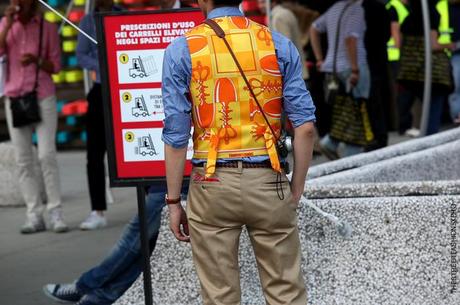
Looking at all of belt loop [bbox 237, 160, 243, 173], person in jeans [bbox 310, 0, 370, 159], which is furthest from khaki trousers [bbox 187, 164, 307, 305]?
person in jeans [bbox 310, 0, 370, 159]

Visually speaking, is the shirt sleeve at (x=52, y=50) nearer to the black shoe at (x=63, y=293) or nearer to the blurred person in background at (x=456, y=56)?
the black shoe at (x=63, y=293)

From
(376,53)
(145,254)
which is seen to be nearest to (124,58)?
(145,254)

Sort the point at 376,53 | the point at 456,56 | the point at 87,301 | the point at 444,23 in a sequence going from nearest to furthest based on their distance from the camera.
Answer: the point at 87,301 < the point at 376,53 < the point at 444,23 < the point at 456,56

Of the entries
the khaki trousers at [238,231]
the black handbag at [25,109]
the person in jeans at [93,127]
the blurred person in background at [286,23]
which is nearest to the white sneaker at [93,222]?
the person in jeans at [93,127]

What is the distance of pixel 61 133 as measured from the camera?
54.9 ft

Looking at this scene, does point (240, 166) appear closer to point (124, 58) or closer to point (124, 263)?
point (124, 58)

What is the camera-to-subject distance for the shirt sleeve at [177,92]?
4.83 m

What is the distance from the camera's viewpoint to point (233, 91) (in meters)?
4.81

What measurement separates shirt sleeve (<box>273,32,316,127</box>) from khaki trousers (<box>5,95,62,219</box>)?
537cm

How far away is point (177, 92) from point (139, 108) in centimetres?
135

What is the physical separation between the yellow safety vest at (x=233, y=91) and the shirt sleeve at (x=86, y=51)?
540cm

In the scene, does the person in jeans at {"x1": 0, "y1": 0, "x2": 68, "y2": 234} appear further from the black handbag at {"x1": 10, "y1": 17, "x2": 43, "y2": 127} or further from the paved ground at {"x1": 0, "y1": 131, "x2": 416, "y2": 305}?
the paved ground at {"x1": 0, "y1": 131, "x2": 416, "y2": 305}

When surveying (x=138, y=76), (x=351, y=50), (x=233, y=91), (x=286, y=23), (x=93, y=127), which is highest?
(x=233, y=91)

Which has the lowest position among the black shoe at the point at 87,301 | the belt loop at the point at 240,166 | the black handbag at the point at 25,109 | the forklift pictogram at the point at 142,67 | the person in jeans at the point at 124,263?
the black shoe at the point at 87,301
